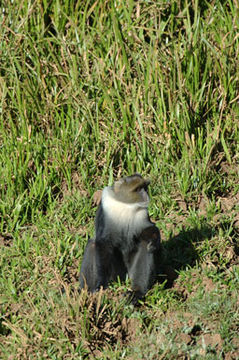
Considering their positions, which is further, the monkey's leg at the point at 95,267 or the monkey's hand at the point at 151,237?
the monkey's leg at the point at 95,267

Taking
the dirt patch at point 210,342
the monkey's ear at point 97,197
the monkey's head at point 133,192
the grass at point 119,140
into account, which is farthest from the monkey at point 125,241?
the monkey's ear at point 97,197

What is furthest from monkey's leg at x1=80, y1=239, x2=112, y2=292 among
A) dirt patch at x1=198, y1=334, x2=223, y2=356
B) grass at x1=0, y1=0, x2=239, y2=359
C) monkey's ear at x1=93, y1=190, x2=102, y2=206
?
monkey's ear at x1=93, y1=190, x2=102, y2=206

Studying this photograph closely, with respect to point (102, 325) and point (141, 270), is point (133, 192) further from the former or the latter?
point (102, 325)

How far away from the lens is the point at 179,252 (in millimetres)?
5109

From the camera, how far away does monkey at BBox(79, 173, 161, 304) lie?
4500 millimetres

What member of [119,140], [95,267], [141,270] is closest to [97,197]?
[119,140]

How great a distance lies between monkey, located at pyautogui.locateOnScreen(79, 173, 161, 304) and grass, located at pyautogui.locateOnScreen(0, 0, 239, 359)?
0.12 metres

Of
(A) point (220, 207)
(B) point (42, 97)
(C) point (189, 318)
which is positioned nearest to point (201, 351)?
(C) point (189, 318)

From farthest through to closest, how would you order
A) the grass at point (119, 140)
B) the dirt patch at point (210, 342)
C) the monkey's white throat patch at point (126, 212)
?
the grass at point (119, 140) → the monkey's white throat patch at point (126, 212) → the dirt patch at point (210, 342)

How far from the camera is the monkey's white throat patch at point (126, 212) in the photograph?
4.49 m

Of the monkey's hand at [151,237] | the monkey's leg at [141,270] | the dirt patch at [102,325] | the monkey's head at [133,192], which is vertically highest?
the monkey's head at [133,192]

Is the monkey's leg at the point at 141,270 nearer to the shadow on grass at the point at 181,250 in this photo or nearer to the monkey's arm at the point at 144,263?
the monkey's arm at the point at 144,263

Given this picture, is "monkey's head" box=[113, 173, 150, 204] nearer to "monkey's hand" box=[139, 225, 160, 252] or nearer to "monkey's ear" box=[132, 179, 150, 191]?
"monkey's ear" box=[132, 179, 150, 191]

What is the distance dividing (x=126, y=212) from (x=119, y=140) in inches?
56.9
